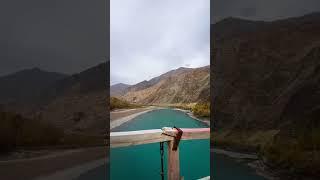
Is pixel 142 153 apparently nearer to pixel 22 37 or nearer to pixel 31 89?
pixel 31 89

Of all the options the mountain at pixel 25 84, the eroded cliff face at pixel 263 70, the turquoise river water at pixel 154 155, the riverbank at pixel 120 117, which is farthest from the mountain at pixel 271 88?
the mountain at pixel 25 84

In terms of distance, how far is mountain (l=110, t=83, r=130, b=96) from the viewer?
3361mm

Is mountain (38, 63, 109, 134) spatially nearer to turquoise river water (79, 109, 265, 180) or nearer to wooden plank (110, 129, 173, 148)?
wooden plank (110, 129, 173, 148)

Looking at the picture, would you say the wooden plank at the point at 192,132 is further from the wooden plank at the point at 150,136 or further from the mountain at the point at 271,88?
the mountain at the point at 271,88

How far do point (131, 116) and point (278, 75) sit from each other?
1395 millimetres

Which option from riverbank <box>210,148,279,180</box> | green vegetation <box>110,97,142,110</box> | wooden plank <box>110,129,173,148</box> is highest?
green vegetation <box>110,97,142,110</box>

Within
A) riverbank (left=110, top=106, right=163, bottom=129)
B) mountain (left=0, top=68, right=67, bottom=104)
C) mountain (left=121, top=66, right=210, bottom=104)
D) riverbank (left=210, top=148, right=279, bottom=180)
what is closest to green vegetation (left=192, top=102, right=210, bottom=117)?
mountain (left=121, top=66, right=210, bottom=104)

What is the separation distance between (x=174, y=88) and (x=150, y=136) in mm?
502

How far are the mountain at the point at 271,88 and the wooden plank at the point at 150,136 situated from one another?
0.80m

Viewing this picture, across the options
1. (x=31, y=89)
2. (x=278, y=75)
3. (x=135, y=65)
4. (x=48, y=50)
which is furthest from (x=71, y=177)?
(x=278, y=75)

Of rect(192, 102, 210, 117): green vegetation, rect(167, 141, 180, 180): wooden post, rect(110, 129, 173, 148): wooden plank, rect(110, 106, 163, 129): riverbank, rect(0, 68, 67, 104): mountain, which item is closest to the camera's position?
rect(0, 68, 67, 104): mountain

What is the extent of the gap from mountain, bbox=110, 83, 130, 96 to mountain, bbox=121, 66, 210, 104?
0.04 metres

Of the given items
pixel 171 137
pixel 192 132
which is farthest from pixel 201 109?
pixel 171 137

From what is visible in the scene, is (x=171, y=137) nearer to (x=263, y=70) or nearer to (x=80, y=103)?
(x=80, y=103)
